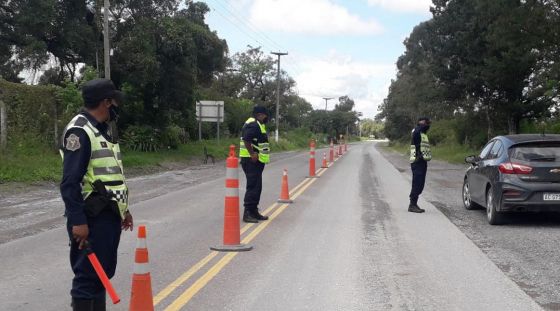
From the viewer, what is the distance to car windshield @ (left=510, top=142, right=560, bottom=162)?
30.6ft

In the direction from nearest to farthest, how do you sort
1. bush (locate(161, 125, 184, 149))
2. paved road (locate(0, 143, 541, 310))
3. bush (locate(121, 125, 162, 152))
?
1. paved road (locate(0, 143, 541, 310))
2. bush (locate(121, 125, 162, 152))
3. bush (locate(161, 125, 184, 149))

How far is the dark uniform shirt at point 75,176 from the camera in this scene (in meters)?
3.60

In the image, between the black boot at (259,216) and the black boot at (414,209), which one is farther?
the black boot at (414,209)

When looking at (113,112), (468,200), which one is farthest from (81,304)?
(468,200)

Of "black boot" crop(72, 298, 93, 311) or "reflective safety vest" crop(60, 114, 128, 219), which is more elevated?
"reflective safety vest" crop(60, 114, 128, 219)

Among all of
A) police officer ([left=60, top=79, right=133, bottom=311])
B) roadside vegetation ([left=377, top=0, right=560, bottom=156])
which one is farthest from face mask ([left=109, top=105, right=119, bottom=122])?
roadside vegetation ([left=377, top=0, right=560, bottom=156])

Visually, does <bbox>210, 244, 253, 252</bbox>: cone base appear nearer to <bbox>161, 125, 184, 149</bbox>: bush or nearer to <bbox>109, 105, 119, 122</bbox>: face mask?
<bbox>109, 105, 119, 122</bbox>: face mask

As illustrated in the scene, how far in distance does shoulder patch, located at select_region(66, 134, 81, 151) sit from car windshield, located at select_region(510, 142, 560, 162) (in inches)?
307

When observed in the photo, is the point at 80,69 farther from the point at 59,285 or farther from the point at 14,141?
the point at 59,285

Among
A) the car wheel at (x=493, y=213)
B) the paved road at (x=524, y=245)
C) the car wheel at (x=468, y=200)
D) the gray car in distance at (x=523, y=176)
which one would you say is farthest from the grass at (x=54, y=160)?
the gray car in distance at (x=523, y=176)

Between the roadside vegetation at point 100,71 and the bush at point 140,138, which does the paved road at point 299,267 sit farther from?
Answer: the bush at point 140,138

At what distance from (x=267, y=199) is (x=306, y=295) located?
7.91 meters

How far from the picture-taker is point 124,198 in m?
3.95

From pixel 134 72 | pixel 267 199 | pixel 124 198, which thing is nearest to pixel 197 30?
pixel 134 72
